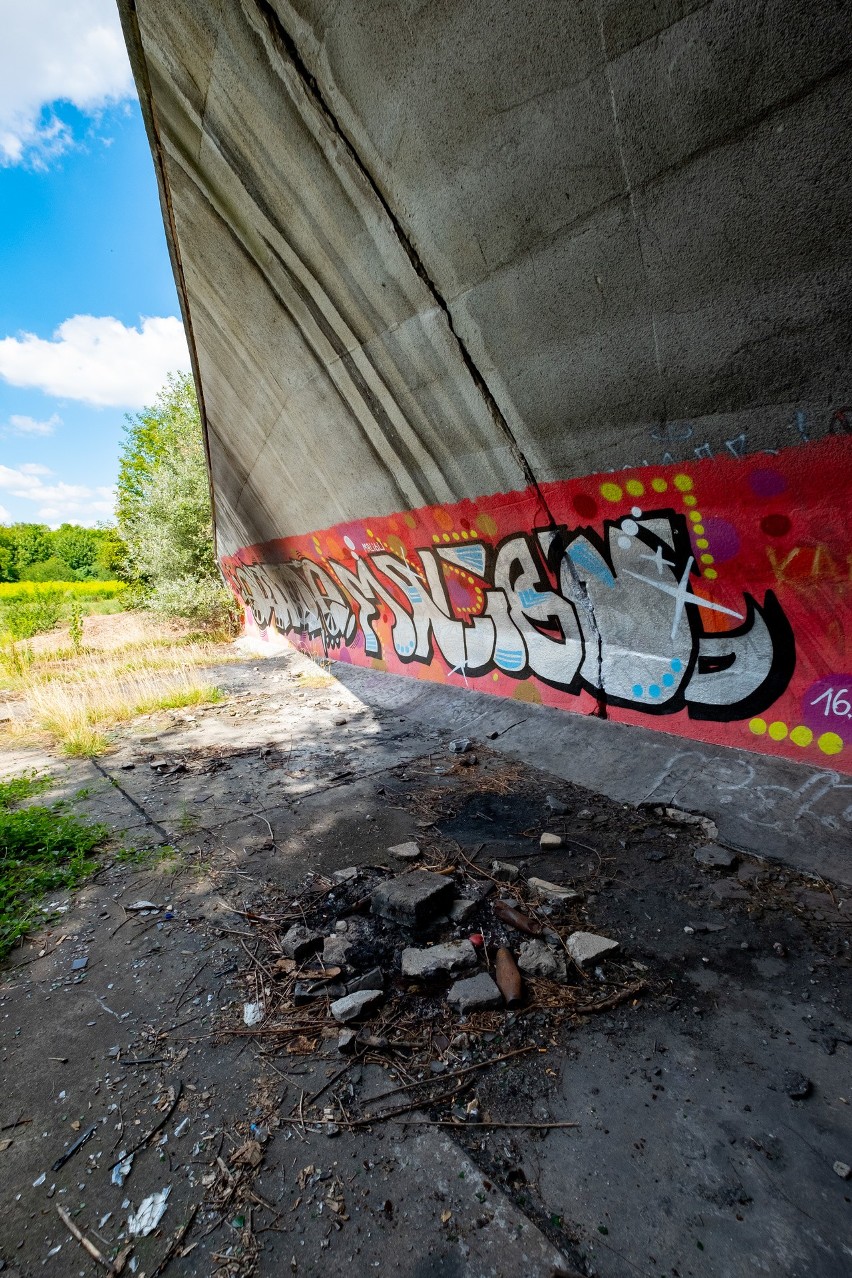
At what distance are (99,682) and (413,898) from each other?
387 inches

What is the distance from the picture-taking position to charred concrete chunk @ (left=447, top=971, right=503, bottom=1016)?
236 cm

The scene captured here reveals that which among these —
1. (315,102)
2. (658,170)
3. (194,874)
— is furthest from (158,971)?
(315,102)

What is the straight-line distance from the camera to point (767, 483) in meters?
3.54

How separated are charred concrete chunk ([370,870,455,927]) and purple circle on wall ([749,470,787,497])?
314 centimetres

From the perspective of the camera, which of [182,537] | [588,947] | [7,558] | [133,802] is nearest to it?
[588,947]

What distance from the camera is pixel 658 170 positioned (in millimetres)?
2854

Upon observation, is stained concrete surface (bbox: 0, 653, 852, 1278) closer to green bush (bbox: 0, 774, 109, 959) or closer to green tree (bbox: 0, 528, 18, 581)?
green bush (bbox: 0, 774, 109, 959)

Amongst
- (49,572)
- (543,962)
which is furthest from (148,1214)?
(49,572)

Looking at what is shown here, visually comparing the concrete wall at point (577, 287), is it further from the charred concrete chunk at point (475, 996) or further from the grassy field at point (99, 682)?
the grassy field at point (99, 682)

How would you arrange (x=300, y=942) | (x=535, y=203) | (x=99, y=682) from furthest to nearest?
(x=99, y=682) < (x=535, y=203) < (x=300, y=942)

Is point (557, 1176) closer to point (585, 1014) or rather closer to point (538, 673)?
point (585, 1014)

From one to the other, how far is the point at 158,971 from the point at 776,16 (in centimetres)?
517

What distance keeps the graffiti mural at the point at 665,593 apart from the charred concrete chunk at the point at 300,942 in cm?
322

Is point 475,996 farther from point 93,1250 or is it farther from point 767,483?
point 767,483
